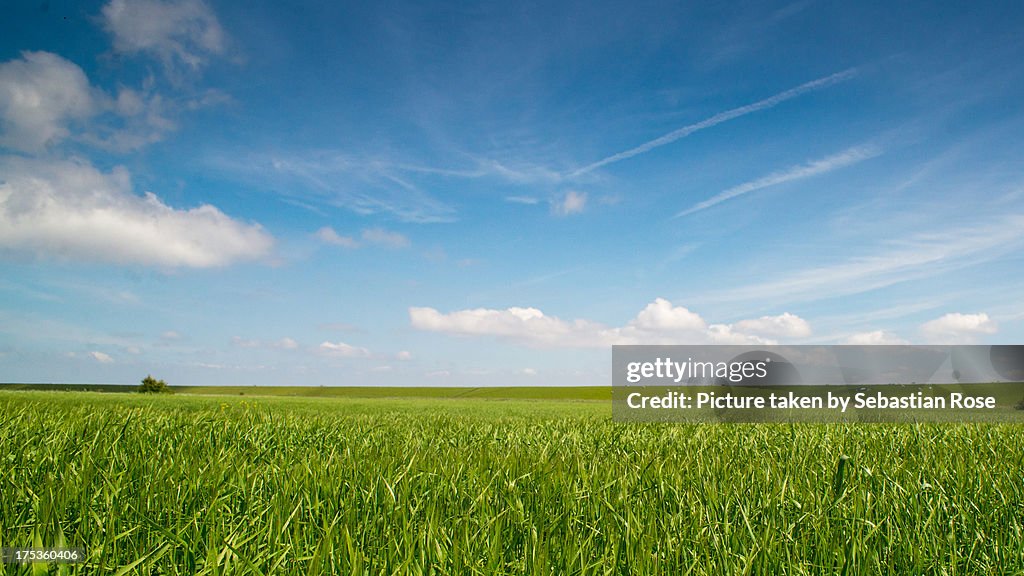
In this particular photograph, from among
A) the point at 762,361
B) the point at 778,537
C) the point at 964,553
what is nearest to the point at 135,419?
the point at 778,537

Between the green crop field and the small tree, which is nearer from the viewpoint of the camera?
the green crop field

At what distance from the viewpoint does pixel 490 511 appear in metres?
2.91

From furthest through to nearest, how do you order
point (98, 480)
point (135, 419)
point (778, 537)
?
point (135, 419) < point (98, 480) < point (778, 537)

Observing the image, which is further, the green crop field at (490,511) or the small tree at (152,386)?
the small tree at (152,386)

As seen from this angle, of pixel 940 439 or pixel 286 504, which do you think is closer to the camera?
pixel 286 504

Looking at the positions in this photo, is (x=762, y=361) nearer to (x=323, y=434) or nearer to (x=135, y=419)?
(x=323, y=434)

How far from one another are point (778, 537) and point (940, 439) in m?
5.49

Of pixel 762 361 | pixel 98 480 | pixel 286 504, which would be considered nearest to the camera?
pixel 286 504

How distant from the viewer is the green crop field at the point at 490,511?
2273 millimetres

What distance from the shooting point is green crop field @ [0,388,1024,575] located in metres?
2.27

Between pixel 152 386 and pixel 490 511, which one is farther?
pixel 152 386

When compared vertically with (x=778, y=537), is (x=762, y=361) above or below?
above

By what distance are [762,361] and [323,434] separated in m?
12.9

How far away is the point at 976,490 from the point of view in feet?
12.7
